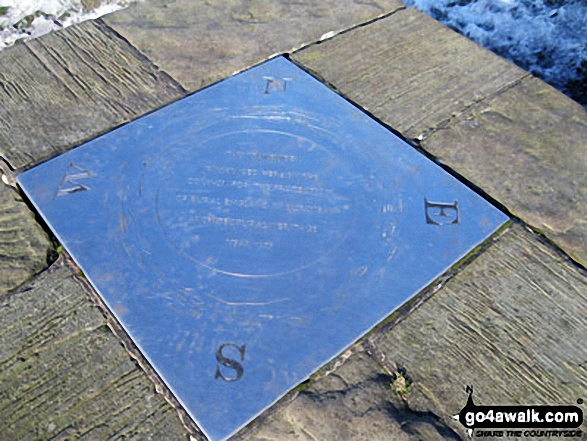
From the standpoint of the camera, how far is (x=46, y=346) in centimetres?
173

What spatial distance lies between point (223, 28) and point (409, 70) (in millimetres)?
882

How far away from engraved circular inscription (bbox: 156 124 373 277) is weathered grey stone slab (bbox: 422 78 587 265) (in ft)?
1.60

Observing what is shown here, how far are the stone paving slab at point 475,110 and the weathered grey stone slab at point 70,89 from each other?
0.74 metres

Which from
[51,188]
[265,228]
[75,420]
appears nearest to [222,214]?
[265,228]

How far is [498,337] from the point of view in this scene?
1.78 m

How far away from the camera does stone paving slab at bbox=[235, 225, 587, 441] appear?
160cm

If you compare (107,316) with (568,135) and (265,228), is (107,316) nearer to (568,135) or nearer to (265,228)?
(265,228)

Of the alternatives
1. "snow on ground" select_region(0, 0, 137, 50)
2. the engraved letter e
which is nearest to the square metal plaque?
the engraved letter e

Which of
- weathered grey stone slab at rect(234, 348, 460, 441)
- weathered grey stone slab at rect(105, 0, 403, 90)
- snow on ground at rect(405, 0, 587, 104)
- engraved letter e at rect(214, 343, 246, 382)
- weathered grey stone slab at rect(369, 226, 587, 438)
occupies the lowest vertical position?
snow on ground at rect(405, 0, 587, 104)

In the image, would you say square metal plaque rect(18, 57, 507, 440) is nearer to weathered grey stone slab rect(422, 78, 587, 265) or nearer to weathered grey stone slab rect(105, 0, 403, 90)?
weathered grey stone slab rect(422, 78, 587, 265)

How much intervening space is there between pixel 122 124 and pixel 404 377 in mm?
1423

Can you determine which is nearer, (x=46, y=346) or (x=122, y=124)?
(x=46, y=346)

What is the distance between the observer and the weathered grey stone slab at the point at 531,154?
2100 mm

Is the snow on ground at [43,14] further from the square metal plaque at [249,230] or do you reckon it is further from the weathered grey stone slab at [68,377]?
the weathered grey stone slab at [68,377]
